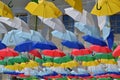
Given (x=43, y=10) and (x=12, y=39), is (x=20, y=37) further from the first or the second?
(x=43, y=10)

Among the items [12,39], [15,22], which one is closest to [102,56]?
[12,39]

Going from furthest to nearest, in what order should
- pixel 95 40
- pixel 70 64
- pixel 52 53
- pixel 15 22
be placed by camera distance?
pixel 70 64
pixel 52 53
pixel 15 22
pixel 95 40

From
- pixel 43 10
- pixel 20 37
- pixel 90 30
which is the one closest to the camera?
pixel 43 10

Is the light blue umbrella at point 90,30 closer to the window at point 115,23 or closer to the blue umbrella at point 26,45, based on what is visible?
the blue umbrella at point 26,45

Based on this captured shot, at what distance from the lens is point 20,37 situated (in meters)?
17.8

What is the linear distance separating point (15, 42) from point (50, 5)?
3594 mm

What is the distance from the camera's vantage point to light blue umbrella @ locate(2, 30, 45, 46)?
57.0 feet

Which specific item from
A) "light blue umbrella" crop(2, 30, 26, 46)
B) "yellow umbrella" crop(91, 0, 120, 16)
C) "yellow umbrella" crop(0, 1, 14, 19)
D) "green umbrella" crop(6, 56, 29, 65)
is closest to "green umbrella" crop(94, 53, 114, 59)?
"light blue umbrella" crop(2, 30, 26, 46)

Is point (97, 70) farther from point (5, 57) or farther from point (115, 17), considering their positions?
point (115, 17)

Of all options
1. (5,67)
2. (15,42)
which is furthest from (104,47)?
(5,67)

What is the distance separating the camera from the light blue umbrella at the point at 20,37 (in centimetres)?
1736

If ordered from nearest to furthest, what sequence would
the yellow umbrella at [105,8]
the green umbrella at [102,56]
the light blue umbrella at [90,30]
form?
the yellow umbrella at [105,8]
the light blue umbrella at [90,30]
the green umbrella at [102,56]

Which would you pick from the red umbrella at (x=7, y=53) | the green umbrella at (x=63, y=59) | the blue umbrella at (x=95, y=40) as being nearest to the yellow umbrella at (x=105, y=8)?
the blue umbrella at (x=95, y=40)

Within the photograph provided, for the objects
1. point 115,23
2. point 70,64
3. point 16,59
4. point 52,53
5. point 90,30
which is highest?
point 115,23
